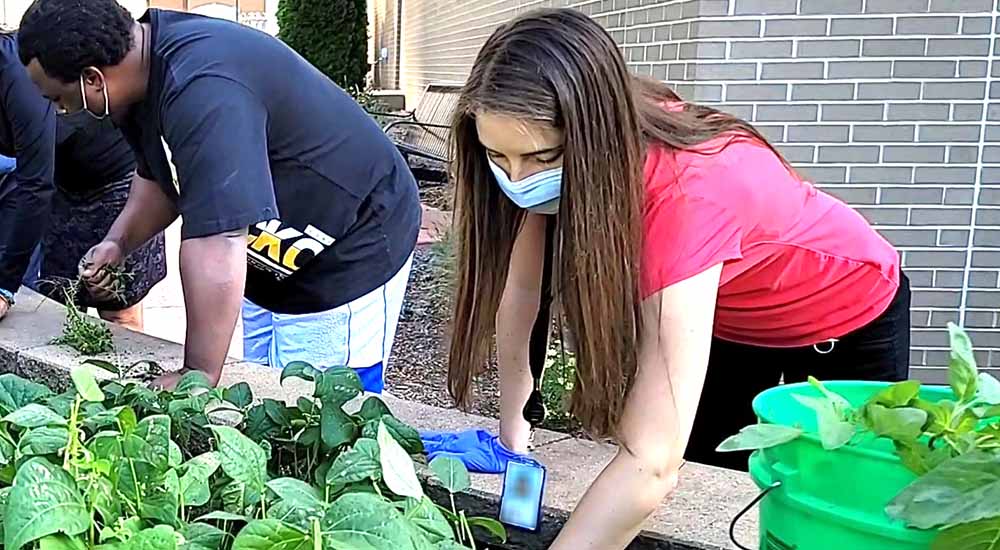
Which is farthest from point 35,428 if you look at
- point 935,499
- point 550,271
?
point 935,499

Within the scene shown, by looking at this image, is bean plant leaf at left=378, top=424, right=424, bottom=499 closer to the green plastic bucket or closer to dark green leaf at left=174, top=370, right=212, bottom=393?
the green plastic bucket

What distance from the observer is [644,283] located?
1496 mm

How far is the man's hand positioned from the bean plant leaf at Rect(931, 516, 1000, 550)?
7.99ft

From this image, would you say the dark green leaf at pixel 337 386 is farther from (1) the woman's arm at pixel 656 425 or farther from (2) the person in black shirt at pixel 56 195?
(2) the person in black shirt at pixel 56 195

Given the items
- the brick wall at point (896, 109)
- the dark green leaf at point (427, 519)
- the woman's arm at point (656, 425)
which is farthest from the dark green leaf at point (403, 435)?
the brick wall at point (896, 109)

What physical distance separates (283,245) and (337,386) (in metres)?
0.77

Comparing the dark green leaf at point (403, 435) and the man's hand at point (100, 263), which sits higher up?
the man's hand at point (100, 263)

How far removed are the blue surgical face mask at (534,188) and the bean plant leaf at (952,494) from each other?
28.3 inches

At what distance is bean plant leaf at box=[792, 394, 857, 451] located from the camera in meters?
1.06

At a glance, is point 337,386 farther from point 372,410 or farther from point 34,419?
point 34,419

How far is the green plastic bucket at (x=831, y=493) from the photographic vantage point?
1.06m

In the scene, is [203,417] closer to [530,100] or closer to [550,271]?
[550,271]

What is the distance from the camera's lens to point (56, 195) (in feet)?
12.7

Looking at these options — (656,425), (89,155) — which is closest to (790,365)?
(656,425)
